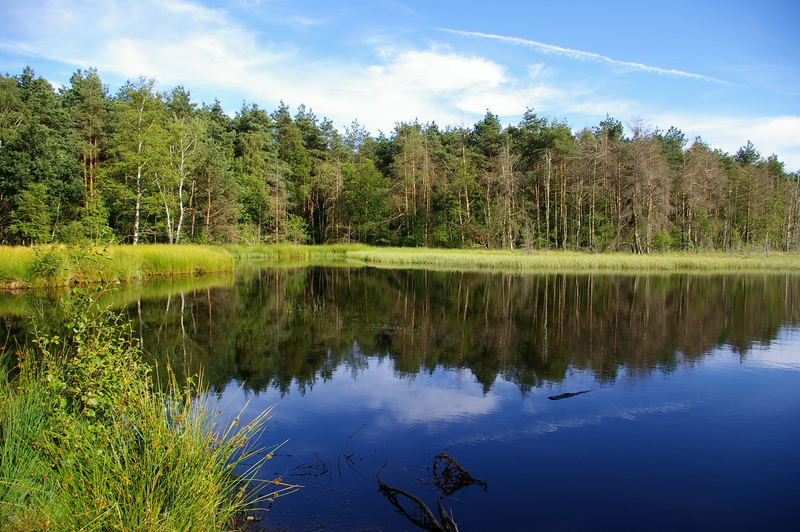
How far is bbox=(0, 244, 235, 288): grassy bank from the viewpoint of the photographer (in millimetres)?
16688

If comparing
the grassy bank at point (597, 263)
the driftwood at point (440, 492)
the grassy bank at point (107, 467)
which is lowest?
the driftwood at point (440, 492)

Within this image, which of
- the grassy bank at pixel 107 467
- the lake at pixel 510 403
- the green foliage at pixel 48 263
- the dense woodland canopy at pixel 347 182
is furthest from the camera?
the dense woodland canopy at pixel 347 182

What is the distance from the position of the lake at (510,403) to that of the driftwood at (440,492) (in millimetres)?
34

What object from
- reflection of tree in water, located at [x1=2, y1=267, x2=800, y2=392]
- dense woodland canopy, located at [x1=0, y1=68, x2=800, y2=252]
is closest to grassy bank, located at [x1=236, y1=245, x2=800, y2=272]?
dense woodland canopy, located at [x1=0, y1=68, x2=800, y2=252]

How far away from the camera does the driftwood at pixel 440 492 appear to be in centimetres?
405

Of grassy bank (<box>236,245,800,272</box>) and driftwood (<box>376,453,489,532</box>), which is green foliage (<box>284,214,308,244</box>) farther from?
driftwood (<box>376,453,489,532</box>)

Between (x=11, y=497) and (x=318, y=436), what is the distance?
10.8ft

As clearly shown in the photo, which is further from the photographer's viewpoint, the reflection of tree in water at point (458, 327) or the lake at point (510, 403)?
the reflection of tree in water at point (458, 327)

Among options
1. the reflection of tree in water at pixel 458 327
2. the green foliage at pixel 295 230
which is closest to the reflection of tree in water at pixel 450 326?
the reflection of tree in water at pixel 458 327

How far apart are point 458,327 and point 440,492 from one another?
8352 mm

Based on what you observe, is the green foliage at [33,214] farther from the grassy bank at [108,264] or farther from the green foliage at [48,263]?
the green foliage at [48,263]

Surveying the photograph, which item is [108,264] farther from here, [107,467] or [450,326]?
[107,467]

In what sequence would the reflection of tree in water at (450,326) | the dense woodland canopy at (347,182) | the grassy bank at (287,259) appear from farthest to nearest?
the dense woodland canopy at (347,182) → the grassy bank at (287,259) → the reflection of tree in water at (450,326)

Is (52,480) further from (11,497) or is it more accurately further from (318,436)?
(318,436)
